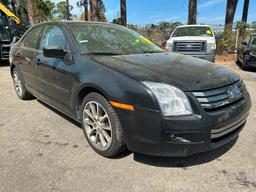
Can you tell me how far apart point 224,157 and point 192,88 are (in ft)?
3.54

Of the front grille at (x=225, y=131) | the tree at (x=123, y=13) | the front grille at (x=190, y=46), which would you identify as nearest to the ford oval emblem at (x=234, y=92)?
the front grille at (x=225, y=131)

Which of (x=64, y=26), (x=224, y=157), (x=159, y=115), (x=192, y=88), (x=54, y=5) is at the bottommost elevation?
(x=224, y=157)

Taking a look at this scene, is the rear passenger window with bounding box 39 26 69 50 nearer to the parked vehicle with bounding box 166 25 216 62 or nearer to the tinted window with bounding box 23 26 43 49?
the tinted window with bounding box 23 26 43 49

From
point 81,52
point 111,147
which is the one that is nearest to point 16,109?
point 81,52

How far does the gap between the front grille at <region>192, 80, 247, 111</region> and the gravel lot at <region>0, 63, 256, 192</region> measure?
0.72 meters

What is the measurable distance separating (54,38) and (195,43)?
7.14 m

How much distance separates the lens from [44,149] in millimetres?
3164

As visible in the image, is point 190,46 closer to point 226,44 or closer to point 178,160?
point 226,44

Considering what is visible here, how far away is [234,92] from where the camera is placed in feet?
9.05

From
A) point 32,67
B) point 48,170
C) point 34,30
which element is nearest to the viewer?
point 48,170

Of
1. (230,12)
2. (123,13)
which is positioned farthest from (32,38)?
(123,13)

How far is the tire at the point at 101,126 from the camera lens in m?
2.69

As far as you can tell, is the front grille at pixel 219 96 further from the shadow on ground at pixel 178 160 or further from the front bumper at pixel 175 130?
the shadow on ground at pixel 178 160

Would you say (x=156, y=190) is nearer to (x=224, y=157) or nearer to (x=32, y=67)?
→ (x=224, y=157)
